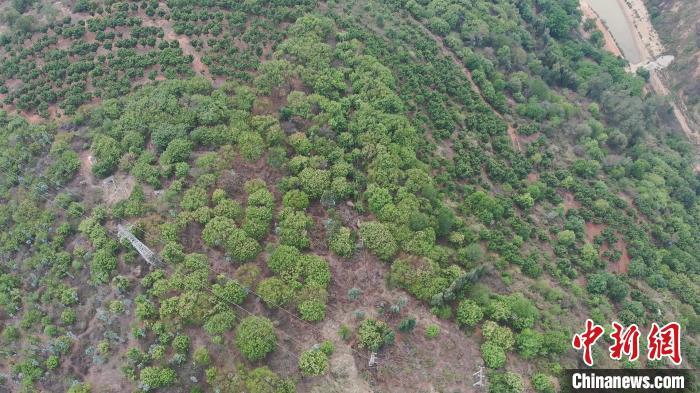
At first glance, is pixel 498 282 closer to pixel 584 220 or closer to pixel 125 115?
pixel 584 220

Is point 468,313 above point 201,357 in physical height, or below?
above

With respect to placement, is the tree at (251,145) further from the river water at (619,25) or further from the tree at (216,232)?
the river water at (619,25)

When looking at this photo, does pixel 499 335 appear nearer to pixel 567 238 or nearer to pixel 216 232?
pixel 567 238

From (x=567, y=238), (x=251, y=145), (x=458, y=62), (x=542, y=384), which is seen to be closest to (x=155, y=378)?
(x=251, y=145)

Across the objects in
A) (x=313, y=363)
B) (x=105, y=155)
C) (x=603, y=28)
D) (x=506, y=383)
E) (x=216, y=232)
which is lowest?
(x=313, y=363)

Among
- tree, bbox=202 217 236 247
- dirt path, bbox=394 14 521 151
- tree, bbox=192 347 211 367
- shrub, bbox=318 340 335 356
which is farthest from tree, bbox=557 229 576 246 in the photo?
tree, bbox=192 347 211 367

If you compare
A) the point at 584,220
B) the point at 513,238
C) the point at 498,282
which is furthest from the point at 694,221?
the point at 498,282

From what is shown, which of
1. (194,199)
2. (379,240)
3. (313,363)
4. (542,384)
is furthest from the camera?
(194,199)
